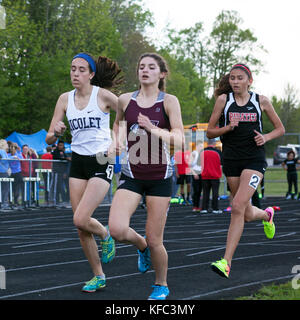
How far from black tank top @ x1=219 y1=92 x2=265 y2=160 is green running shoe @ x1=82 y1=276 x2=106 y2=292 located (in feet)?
6.35

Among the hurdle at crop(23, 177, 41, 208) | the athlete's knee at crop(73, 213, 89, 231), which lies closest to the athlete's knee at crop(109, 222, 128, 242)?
the athlete's knee at crop(73, 213, 89, 231)

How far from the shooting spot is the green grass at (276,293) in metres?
5.55

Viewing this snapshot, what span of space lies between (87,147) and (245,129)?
173 centimetres

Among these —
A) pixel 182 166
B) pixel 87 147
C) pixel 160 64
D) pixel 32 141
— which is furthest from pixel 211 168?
pixel 32 141

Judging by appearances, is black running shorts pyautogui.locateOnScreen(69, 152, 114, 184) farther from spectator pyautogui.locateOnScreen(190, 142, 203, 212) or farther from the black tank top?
spectator pyautogui.locateOnScreen(190, 142, 203, 212)

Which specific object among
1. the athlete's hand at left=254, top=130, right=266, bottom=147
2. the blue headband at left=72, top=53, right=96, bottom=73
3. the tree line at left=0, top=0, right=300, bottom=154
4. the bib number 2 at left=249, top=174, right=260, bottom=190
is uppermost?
the tree line at left=0, top=0, right=300, bottom=154

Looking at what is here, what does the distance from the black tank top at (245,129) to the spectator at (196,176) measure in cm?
1046

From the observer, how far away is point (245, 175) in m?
6.72

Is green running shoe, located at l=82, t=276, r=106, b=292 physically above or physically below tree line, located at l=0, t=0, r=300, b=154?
below

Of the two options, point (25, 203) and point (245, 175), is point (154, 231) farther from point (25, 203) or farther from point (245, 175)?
point (25, 203)

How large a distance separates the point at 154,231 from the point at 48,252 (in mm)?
3896

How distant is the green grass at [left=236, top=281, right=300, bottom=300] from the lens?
5.55 m

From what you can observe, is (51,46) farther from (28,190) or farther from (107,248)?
(107,248)

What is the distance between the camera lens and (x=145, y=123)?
526 cm
